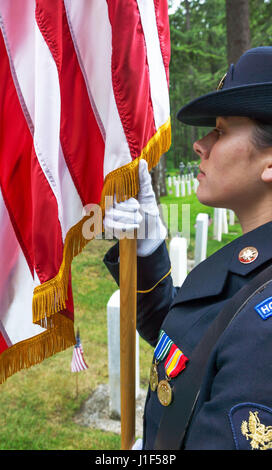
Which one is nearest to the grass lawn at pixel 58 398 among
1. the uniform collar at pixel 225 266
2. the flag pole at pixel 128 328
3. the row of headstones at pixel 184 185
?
the flag pole at pixel 128 328

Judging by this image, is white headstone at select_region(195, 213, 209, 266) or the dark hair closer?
the dark hair

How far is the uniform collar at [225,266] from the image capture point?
1207 mm

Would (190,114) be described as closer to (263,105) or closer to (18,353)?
(263,105)

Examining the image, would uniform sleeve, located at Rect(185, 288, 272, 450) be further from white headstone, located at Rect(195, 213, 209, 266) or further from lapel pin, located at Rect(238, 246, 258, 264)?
white headstone, located at Rect(195, 213, 209, 266)

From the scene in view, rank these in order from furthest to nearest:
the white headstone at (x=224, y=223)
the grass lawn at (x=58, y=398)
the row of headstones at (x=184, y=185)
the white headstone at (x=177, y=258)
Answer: the row of headstones at (x=184, y=185) → the white headstone at (x=224, y=223) → the white headstone at (x=177, y=258) → the grass lawn at (x=58, y=398)

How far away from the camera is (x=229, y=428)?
37.2 inches

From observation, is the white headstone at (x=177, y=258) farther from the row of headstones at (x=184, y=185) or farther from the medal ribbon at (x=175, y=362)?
the row of headstones at (x=184, y=185)

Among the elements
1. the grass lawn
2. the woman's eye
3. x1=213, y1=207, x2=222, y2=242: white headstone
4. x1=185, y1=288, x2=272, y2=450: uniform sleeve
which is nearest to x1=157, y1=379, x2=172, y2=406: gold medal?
x1=185, y1=288, x2=272, y2=450: uniform sleeve

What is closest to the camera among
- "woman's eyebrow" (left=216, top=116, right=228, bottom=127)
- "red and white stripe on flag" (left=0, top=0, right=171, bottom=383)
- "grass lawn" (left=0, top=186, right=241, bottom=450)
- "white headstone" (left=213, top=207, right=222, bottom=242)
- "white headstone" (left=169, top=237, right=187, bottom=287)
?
"woman's eyebrow" (left=216, top=116, right=228, bottom=127)

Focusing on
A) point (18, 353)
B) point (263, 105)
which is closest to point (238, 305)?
point (263, 105)

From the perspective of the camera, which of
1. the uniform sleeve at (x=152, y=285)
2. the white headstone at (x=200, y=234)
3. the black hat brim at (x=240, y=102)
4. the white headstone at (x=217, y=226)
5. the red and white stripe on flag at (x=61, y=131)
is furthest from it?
the white headstone at (x=217, y=226)

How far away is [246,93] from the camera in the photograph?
46.8 inches

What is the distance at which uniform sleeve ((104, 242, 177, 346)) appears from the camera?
5.84ft

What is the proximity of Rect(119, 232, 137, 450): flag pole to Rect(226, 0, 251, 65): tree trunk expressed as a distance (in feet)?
26.6
